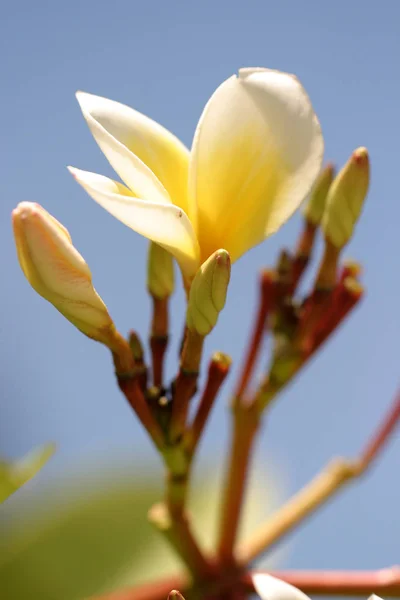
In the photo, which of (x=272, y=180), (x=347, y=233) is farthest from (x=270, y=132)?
(x=347, y=233)

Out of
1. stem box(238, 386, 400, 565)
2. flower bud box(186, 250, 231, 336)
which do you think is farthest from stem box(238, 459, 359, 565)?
flower bud box(186, 250, 231, 336)

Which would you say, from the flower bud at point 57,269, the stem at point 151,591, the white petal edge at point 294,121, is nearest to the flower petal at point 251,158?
the white petal edge at point 294,121

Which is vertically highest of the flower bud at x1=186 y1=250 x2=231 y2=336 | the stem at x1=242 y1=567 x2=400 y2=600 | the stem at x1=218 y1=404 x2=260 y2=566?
the flower bud at x1=186 y1=250 x2=231 y2=336

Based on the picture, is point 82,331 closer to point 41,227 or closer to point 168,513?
point 41,227

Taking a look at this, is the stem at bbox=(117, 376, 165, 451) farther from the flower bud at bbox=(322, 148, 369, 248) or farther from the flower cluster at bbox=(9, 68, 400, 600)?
the flower bud at bbox=(322, 148, 369, 248)

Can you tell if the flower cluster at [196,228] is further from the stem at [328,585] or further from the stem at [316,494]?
the stem at [316,494]

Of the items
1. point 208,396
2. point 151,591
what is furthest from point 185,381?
point 151,591

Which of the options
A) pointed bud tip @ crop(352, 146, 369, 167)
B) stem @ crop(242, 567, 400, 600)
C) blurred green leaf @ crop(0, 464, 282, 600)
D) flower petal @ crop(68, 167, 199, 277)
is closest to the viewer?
flower petal @ crop(68, 167, 199, 277)
